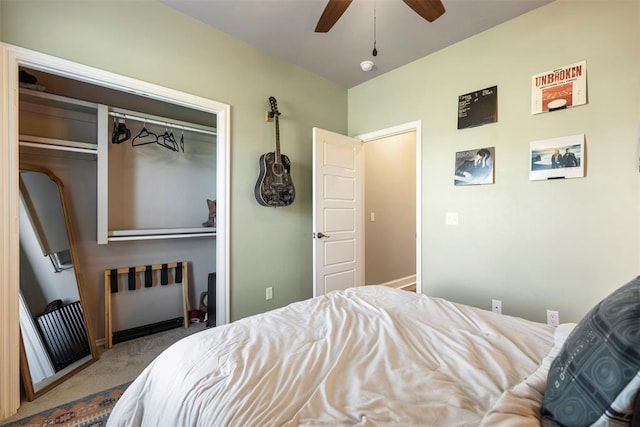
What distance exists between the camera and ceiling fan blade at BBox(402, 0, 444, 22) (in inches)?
59.9

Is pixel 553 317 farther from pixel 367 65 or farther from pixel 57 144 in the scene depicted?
pixel 57 144

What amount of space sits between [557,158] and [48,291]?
4024 mm

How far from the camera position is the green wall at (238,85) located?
178 cm

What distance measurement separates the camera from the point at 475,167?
8.11 feet

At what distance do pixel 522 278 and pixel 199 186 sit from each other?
3281 mm

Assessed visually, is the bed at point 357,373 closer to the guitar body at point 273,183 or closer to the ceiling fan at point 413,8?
the guitar body at point 273,183

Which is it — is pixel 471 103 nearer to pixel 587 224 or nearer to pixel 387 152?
pixel 587 224

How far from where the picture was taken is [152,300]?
2.88 m

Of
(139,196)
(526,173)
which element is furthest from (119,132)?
(526,173)

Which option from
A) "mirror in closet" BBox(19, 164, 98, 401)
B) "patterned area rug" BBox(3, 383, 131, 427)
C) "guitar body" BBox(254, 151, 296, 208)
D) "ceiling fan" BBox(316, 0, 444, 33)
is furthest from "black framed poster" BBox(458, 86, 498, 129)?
"mirror in closet" BBox(19, 164, 98, 401)

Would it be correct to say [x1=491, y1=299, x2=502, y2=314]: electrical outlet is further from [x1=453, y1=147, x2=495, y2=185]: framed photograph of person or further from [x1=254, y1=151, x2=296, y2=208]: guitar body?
[x1=254, y1=151, x2=296, y2=208]: guitar body

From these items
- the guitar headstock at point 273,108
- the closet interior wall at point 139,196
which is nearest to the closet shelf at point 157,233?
the closet interior wall at point 139,196

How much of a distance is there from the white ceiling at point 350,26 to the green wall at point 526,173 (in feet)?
0.58

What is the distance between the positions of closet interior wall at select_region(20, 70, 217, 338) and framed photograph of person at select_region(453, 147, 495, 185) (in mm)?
2586
